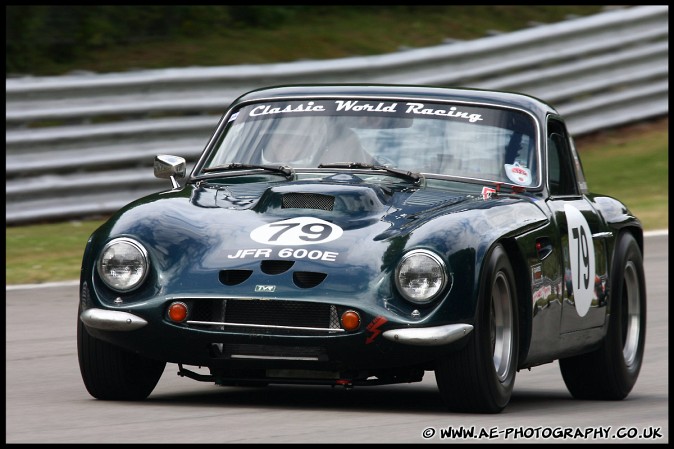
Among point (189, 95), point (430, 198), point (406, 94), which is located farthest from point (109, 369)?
point (189, 95)

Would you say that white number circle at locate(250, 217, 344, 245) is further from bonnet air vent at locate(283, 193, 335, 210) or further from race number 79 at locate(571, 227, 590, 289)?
race number 79 at locate(571, 227, 590, 289)

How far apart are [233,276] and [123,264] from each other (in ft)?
1.52

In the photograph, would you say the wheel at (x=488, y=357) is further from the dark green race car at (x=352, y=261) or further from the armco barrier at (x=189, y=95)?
the armco barrier at (x=189, y=95)

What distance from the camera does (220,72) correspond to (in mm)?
15406

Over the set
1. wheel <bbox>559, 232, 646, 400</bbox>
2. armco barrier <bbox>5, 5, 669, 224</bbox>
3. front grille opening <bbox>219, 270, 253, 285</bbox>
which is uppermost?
front grille opening <bbox>219, 270, 253, 285</bbox>

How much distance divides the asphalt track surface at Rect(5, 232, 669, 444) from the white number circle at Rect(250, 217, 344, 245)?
0.68m

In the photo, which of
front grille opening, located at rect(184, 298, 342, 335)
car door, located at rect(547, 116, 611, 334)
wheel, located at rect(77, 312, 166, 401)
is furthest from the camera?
car door, located at rect(547, 116, 611, 334)

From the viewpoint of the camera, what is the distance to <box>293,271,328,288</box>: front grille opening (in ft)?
20.5

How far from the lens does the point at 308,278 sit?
20.5 ft

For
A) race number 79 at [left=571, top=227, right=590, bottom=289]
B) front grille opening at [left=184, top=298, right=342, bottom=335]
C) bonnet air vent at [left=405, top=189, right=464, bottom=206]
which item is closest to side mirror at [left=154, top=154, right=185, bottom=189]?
A: bonnet air vent at [left=405, top=189, right=464, bottom=206]

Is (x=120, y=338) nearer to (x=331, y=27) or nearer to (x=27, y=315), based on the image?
(x=27, y=315)

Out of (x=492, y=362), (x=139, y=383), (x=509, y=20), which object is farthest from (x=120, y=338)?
(x=509, y=20)

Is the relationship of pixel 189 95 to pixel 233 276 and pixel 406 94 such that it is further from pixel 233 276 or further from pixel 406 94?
pixel 233 276

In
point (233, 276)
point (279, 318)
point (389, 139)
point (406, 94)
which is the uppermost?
point (406, 94)
